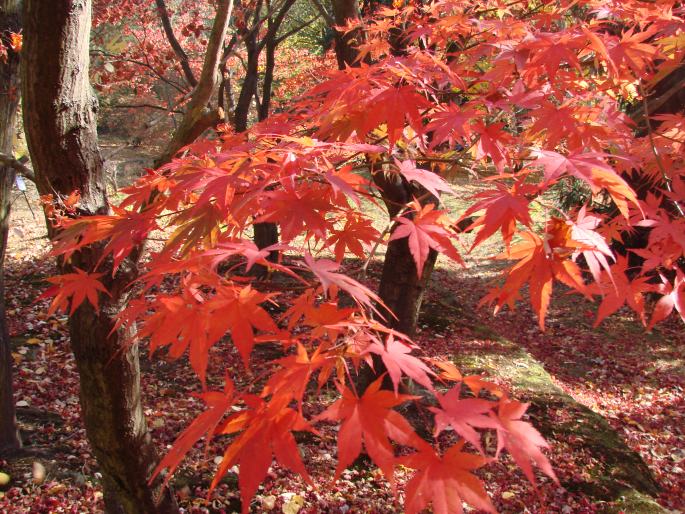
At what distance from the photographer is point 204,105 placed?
2471 mm

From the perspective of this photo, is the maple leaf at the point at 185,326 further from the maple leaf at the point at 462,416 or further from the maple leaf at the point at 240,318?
the maple leaf at the point at 462,416

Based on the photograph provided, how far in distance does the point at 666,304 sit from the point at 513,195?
0.80m

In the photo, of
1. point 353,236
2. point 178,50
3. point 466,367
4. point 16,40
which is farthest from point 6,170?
point 466,367

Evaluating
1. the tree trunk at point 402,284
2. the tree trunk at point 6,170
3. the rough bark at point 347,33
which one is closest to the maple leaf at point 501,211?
the tree trunk at point 402,284

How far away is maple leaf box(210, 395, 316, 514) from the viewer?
35.6 inches

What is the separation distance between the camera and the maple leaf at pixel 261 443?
2.97 ft

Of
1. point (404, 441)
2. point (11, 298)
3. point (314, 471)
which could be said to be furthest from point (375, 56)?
point (11, 298)

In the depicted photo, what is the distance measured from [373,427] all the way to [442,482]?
0.51ft

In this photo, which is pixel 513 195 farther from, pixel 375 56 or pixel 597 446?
pixel 597 446

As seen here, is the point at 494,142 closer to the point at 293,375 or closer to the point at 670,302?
the point at 670,302

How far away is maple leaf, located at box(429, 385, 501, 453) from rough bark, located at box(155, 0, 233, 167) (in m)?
1.82

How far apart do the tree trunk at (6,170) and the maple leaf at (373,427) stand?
2908 mm

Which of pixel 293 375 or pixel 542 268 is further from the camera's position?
pixel 542 268

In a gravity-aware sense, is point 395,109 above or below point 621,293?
above
